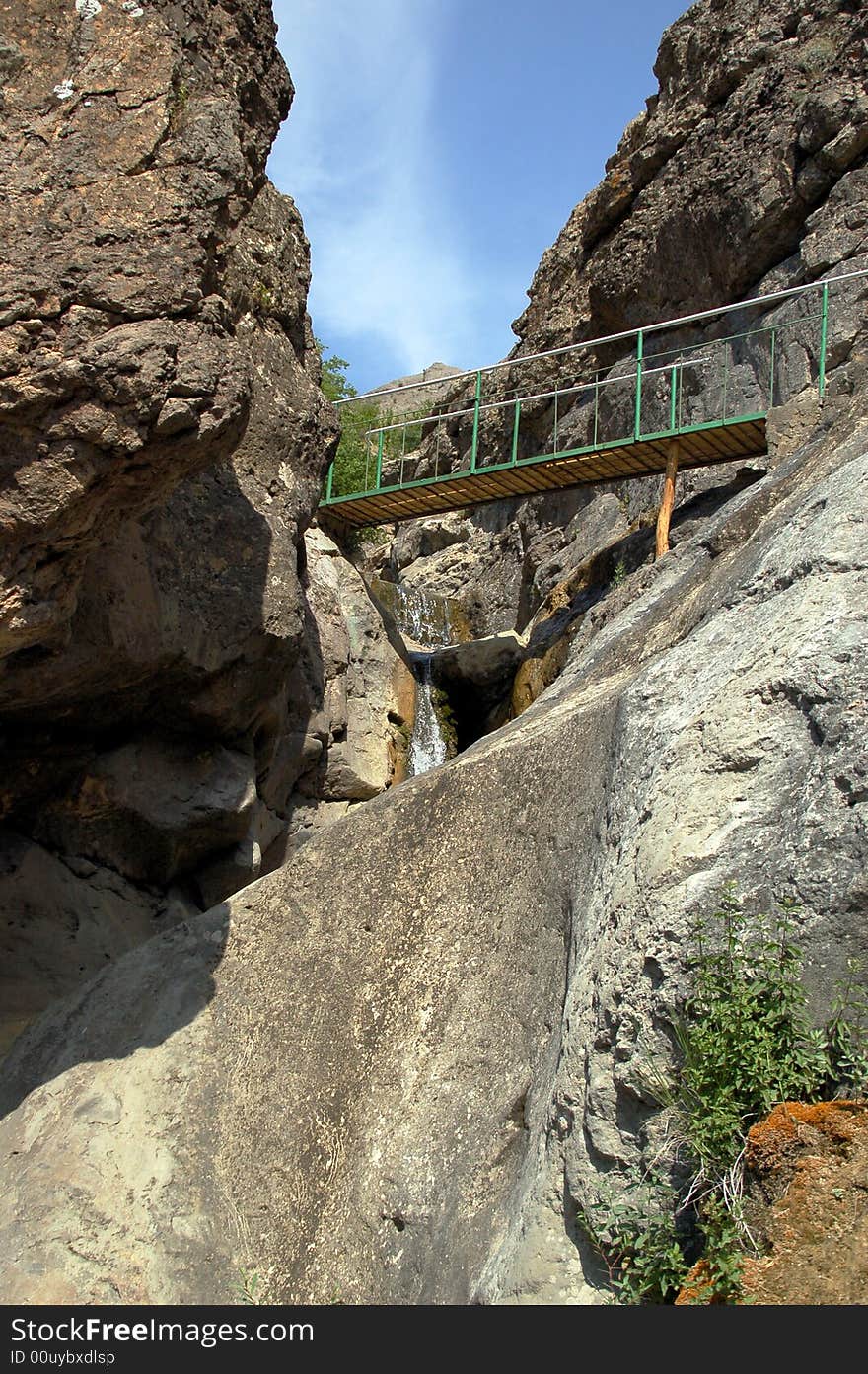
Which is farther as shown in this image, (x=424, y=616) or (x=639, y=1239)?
(x=424, y=616)

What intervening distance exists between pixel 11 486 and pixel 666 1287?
4.42 meters

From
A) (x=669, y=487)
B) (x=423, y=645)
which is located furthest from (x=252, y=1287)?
(x=423, y=645)

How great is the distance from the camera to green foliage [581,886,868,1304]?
325 cm

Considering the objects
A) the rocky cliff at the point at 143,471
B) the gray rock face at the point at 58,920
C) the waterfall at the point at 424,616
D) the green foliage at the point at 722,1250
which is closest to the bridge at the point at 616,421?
the waterfall at the point at 424,616

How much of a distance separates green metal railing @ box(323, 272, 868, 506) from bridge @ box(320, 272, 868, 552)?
2cm

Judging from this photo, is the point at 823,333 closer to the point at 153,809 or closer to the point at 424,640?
the point at 153,809

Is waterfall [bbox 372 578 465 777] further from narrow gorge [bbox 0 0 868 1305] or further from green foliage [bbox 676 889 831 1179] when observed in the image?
green foliage [bbox 676 889 831 1179]

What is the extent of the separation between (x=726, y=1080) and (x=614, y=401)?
43.3 feet

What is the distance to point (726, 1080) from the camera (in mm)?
3379

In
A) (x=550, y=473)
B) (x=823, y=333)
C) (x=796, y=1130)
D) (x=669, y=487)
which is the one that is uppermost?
(x=823, y=333)

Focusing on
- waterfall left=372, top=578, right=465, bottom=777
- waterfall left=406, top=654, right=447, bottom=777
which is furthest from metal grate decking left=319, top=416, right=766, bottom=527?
waterfall left=406, top=654, right=447, bottom=777

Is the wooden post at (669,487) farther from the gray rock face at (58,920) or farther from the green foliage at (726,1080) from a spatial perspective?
the green foliage at (726,1080)

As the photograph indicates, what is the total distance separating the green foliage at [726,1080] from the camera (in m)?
3.25

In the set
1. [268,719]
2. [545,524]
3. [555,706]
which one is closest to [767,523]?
[555,706]
